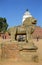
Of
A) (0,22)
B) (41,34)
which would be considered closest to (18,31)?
(41,34)

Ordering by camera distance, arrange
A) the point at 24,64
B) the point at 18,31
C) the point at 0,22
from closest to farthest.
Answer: the point at 24,64, the point at 18,31, the point at 0,22

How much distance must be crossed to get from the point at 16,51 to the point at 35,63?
1040 millimetres

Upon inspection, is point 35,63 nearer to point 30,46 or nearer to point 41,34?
point 30,46

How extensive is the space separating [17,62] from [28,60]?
1.71 ft

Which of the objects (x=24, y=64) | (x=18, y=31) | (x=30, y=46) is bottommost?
(x=24, y=64)

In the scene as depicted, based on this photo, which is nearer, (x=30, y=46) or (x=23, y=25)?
(x=30, y=46)

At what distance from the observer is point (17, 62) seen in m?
8.60

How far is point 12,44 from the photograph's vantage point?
895cm

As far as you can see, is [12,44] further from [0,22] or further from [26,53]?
[0,22]

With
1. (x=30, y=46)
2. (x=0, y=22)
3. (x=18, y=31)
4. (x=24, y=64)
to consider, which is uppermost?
(x=0, y=22)

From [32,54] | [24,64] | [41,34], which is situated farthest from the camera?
[41,34]

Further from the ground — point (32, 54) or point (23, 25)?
point (23, 25)

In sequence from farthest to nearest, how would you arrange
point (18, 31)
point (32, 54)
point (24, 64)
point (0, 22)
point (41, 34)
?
point (0, 22)
point (41, 34)
point (18, 31)
point (32, 54)
point (24, 64)

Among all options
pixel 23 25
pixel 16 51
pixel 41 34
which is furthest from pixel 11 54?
pixel 41 34
